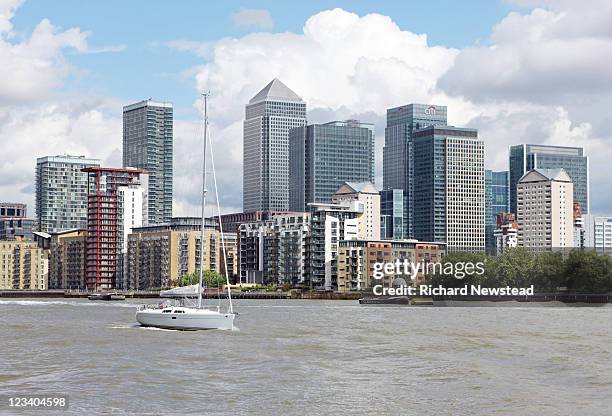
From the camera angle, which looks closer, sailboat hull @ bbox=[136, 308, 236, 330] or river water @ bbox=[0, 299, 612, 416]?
river water @ bbox=[0, 299, 612, 416]

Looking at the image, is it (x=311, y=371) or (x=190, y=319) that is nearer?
(x=311, y=371)

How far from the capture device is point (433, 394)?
57.4 m

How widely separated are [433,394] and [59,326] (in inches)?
2750

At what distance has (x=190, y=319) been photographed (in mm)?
99062

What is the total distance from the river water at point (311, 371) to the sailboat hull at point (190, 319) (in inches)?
35.0

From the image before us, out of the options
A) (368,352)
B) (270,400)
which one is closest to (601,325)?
(368,352)

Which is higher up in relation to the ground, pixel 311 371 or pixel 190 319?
pixel 190 319

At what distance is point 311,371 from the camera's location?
67.5 m

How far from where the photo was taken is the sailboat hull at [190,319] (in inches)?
3898

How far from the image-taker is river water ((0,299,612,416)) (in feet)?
175

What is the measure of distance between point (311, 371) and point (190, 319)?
3360 centimetres

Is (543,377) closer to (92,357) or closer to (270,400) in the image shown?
(270,400)

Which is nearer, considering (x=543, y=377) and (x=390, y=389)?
(x=390, y=389)

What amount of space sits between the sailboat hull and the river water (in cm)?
89
